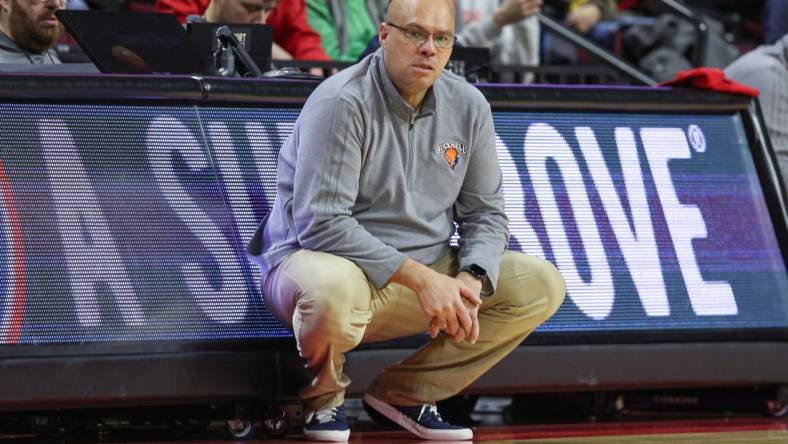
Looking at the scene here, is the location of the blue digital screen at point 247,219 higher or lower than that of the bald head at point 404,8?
lower

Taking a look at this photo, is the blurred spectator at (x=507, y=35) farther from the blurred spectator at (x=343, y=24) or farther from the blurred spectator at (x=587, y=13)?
the blurred spectator at (x=587, y=13)

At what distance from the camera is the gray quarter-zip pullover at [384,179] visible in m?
4.26

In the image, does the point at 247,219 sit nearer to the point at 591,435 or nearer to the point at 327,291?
the point at 327,291

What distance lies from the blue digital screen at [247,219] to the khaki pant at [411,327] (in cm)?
34

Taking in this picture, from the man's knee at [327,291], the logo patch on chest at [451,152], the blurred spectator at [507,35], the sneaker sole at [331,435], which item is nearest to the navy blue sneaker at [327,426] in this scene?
the sneaker sole at [331,435]

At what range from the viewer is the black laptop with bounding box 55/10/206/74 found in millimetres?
4898

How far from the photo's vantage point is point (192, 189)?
15.5 feet

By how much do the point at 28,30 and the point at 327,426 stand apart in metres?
2.27

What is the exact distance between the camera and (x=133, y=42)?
499cm

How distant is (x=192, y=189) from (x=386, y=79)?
760 millimetres

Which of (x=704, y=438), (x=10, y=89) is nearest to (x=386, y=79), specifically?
(x=10, y=89)

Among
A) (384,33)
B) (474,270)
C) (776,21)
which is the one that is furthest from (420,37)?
(776,21)

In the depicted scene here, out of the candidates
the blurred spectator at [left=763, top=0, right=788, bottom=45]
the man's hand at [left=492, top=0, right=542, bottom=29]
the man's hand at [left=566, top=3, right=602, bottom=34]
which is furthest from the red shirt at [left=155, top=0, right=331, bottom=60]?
the man's hand at [left=566, top=3, right=602, bottom=34]

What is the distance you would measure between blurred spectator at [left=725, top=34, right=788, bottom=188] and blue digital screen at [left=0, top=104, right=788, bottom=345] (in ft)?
2.76
